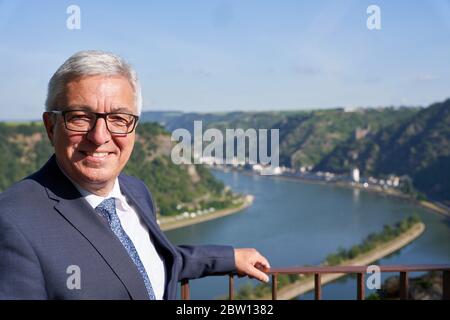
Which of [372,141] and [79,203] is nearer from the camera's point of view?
[79,203]

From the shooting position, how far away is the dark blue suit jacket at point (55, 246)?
0.54m

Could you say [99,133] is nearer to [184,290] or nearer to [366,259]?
[184,290]

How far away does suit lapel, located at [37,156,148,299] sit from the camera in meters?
0.60

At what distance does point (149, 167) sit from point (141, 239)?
77.4ft

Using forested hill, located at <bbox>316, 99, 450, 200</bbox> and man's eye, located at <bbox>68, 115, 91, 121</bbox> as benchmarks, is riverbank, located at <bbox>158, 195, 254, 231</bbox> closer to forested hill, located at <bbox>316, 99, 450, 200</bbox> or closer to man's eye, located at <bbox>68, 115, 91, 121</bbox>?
forested hill, located at <bbox>316, 99, 450, 200</bbox>

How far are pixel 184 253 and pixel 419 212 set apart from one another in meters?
20.0

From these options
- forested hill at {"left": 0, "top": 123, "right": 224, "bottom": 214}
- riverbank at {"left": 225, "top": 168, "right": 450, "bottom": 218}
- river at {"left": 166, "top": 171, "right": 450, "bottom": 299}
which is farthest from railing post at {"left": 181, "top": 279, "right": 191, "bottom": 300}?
forested hill at {"left": 0, "top": 123, "right": 224, "bottom": 214}

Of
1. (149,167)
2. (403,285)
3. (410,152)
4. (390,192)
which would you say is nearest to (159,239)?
(403,285)

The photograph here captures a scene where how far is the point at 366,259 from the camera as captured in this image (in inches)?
519

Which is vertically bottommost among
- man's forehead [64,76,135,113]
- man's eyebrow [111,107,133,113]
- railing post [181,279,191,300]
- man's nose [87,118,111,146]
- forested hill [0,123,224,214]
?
forested hill [0,123,224,214]

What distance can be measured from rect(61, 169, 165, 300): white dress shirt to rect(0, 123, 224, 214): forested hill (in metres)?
19.7

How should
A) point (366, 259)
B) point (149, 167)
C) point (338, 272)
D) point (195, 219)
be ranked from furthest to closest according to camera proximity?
point (149, 167) → point (195, 219) → point (366, 259) → point (338, 272)

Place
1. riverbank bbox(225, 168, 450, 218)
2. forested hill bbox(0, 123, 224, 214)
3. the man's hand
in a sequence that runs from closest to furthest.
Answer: the man's hand
riverbank bbox(225, 168, 450, 218)
forested hill bbox(0, 123, 224, 214)
